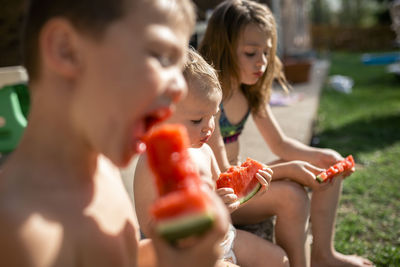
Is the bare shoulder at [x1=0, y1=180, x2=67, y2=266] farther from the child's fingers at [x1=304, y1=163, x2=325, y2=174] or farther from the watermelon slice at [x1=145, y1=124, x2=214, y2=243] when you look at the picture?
the child's fingers at [x1=304, y1=163, x2=325, y2=174]

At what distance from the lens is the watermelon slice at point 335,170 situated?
2762mm

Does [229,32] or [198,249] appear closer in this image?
[198,249]

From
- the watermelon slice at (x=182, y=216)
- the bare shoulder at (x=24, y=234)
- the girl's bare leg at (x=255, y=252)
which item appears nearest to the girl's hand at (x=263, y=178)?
the girl's bare leg at (x=255, y=252)

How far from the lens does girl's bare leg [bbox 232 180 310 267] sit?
271 centimetres

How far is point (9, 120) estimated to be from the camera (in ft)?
18.5

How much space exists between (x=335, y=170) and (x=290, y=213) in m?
0.47

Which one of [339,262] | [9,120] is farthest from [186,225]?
[9,120]

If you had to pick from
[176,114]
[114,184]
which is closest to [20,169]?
[114,184]

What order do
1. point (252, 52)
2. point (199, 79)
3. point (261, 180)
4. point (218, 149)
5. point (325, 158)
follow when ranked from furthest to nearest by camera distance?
point (325, 158) < point (252, 52) < point (218, 149) < point (261, 180) < point (199, 79)

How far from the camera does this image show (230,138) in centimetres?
321

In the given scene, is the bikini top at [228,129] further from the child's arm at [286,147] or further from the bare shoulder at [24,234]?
the bare shoulder at [24,234]

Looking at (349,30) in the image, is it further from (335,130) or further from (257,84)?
(257,84)

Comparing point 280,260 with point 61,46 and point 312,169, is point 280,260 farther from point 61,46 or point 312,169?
point 61,46

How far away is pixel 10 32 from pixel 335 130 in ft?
25.9
